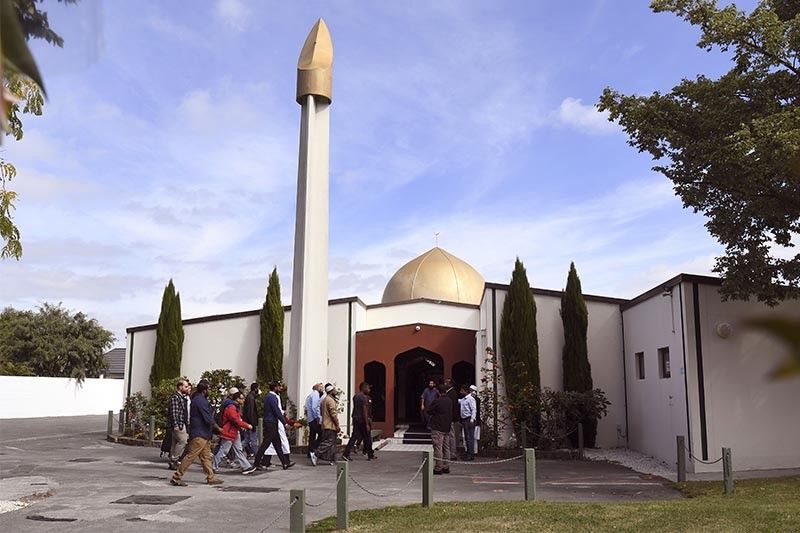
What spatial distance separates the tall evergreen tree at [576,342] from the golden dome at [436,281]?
8974mm

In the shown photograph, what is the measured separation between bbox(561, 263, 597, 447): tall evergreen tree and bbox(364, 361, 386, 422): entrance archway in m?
6.78

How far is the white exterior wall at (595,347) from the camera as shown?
Result: 2281 centimetres

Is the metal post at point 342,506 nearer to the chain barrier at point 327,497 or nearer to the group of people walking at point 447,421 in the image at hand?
the chain barrier at point 327,497

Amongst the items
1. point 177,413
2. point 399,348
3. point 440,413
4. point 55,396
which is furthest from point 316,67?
point 55,396

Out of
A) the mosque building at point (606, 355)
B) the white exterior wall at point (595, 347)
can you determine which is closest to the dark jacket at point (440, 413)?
the mosque building at point (606, 355)

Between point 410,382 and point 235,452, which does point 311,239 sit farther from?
point 410,382

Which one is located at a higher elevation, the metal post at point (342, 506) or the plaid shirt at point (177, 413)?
the plaid shirt at point (177, 413)

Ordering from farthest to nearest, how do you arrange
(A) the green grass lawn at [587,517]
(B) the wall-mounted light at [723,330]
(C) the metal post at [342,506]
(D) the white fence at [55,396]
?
(D) the white fence at [55,396], (B) the wall-mounted light at [723,330], (C) the metal post at [342,506], (A) the green grass lawn at [587,517]

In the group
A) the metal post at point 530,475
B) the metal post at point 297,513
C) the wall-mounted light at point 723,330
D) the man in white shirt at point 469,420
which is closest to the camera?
the metal post at point 297,513

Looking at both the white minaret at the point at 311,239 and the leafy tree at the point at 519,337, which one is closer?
the white minaret at the point at 311,239

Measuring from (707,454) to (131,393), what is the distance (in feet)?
61.1

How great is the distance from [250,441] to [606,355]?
11285mm

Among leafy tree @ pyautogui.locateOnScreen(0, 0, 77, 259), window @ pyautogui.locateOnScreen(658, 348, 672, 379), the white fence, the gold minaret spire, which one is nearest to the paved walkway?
window @ pyautogui.locateOnScreen(658, 348, 672, 379)

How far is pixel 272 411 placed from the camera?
51.4 feet
